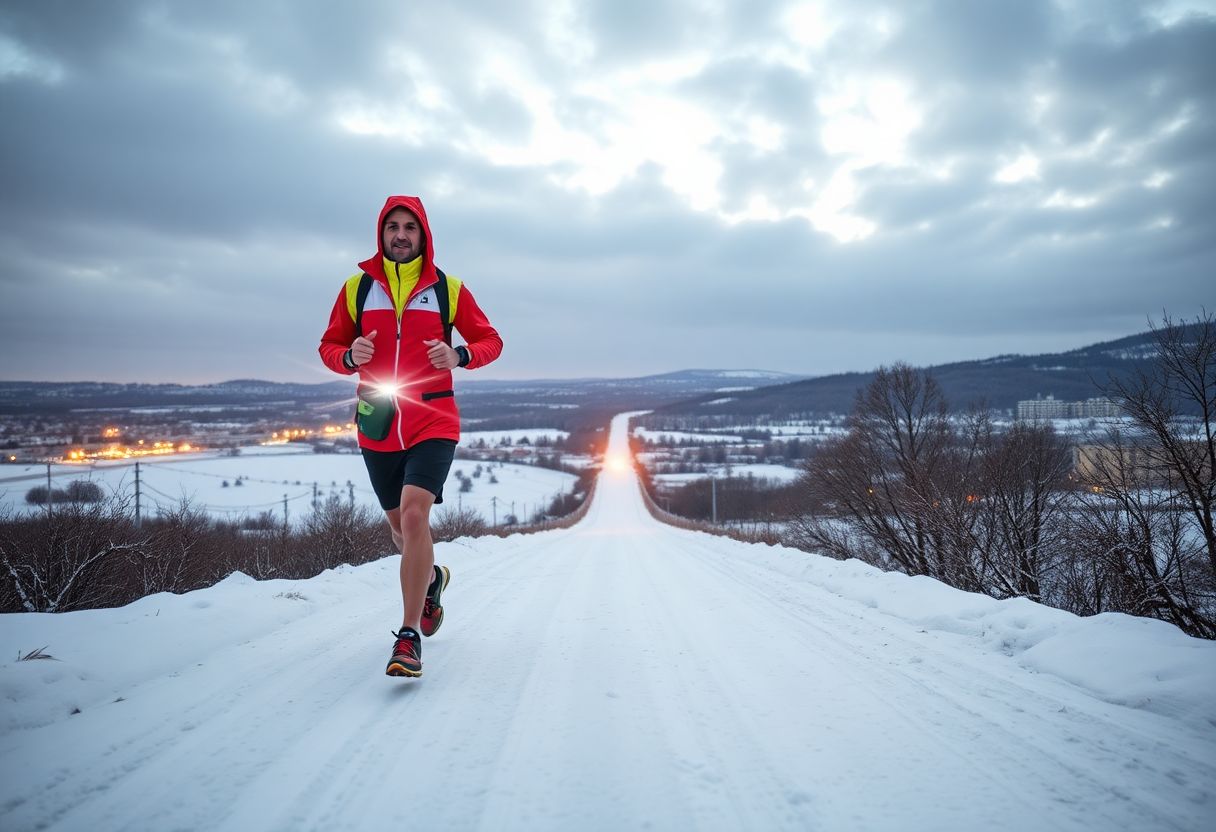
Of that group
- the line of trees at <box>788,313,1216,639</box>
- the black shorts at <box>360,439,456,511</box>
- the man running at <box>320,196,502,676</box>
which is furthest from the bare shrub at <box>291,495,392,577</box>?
the line of trees at <box>788,313,1216,639</box>

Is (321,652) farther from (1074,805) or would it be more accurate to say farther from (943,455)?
(943,455)

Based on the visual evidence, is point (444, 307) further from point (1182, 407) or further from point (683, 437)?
point (683, 437)

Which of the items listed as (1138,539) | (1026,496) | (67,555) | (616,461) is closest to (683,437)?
(616,461)

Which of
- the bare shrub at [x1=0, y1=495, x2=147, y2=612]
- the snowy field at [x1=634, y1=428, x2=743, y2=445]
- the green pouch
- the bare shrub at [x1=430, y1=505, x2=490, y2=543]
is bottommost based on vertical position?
the snowy field at [x1=634, y1=428, x2=743, y2=445]

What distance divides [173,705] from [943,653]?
3.64 m

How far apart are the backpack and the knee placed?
938mm

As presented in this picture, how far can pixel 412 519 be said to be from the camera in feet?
9.70

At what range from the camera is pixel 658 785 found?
1718 millimetres

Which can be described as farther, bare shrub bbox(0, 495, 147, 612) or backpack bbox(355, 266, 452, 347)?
bare shrub bbox(0, 495, 147, 612)

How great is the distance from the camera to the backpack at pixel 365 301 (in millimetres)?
3186

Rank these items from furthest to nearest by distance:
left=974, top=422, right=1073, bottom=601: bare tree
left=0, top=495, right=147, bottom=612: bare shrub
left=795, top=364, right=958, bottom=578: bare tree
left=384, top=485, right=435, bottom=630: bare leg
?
left=795, top=364, right=958, bottom=578: bare tree
left=974, top=422, right=1073, bottom=601: bare tree
left=0, top=495, right=147, bottom=612: bare shrub
left=384, top=485, right=435, bottom=630: bare leg

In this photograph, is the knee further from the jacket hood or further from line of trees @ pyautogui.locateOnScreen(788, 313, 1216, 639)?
line of trees @ pyautogui.locateOnScreen(788, 313, 1216, 639)

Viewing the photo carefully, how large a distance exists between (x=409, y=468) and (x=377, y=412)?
1.19 feet

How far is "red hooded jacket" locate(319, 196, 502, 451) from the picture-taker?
3.07 metres
